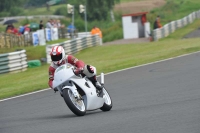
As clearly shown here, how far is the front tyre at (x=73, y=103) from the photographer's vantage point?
10.0 metres

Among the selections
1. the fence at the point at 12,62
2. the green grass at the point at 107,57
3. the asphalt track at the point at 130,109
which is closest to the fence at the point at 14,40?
the green grass at the point at 107,57

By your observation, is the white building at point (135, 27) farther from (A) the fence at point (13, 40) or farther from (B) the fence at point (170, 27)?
(A) the fence at point (13, 40)

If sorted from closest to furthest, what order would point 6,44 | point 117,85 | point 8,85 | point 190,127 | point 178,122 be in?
point 190,127 → point 178,122 → point 117,85 → point 8,85 → point 6,44

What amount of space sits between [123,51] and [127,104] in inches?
792

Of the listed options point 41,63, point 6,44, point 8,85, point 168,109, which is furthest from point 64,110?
point 6,44

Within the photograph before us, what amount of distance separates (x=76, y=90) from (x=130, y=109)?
114cm

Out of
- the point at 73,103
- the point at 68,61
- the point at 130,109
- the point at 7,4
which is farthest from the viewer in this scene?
the point at 7,4

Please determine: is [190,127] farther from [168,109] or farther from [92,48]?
[92,48]

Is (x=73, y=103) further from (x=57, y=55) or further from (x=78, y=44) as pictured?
(x=78, y=44)

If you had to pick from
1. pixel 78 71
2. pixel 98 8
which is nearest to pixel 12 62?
pixel 78 71

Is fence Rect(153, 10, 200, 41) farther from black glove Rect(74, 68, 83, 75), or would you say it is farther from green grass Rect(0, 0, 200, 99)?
black glove Rect(74, 68, 83, 75)

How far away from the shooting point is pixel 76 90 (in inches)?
400

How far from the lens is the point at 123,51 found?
31844 mm

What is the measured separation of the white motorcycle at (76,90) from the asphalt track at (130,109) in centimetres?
20
